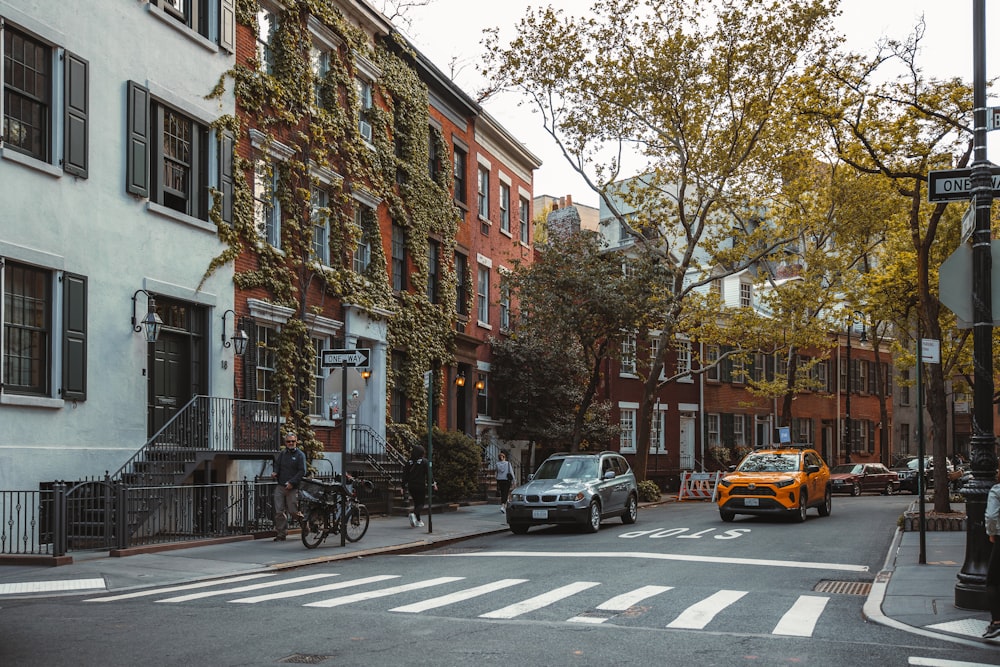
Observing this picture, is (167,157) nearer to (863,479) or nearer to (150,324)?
(150,324)

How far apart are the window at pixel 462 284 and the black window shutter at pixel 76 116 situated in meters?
16.9

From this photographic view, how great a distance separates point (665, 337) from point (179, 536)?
1969 centimetres

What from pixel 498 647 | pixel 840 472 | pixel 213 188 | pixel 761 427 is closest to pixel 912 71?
pixel 213 188

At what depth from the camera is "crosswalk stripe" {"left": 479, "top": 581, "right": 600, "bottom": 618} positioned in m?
10.00

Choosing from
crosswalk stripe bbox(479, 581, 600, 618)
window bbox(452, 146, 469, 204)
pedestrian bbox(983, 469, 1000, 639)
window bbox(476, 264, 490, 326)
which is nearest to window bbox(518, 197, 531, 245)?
window bbox(476, 264, 490, 326)

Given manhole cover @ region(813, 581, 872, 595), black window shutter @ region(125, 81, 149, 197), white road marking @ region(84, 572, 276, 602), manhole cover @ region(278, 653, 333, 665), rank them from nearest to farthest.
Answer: manhole cover @ region(278, 653, 333, 665)
white road marking @ region(84, 572, 276, 602)
manhole cover @ region(813, 581, 872, 595)
black window shutter @ region(125, 81, 149, 197)

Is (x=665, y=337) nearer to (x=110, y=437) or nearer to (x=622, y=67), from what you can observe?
(x=622, y=67)

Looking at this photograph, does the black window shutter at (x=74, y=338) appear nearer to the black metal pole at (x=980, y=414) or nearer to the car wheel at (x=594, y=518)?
the car wheel at (x=594, y=518)

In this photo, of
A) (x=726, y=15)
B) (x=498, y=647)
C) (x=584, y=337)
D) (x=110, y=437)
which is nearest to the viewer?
(x=498, y=647)

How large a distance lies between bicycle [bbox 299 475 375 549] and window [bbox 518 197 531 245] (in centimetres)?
2265

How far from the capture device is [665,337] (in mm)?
33250

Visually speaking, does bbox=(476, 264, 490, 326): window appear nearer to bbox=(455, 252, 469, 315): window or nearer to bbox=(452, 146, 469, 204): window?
bbox=(455, 252, 469, 315): window

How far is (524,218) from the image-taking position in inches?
1575

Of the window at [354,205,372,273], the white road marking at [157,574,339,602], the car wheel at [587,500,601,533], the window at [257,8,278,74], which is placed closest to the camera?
the white road marking at [157,574,339,602]
